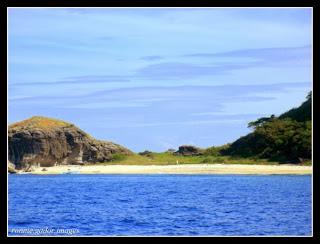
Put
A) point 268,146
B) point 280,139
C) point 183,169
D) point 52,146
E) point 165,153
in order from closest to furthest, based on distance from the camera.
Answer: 1. point 280,139
2. point 268,146
3. point 183,169
4. point 165,153
5. point 52,146

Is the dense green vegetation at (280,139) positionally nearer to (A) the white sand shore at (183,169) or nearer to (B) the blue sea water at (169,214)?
(A) the white sand shore at (183,169)

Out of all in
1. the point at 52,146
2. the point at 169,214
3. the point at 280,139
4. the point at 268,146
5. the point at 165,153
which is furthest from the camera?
the point at 52,146

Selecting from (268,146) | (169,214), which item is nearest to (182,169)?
(268,146)

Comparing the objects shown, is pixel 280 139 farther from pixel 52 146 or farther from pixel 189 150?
pixel 52 146

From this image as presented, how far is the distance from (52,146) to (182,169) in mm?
34370

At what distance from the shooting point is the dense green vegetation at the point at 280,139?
3942 inches

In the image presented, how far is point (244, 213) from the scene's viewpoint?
4144cm

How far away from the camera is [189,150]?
128m

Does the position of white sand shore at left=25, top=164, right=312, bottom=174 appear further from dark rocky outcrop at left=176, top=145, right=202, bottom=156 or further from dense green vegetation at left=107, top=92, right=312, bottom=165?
dark rocky outcrop at left=176, top=145, right=202, bottom=156

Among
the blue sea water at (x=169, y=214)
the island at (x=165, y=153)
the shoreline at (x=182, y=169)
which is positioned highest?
the island at (x=165, y=153)

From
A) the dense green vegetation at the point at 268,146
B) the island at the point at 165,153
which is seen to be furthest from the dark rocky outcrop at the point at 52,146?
the dense green vegetation at the point at 268,146

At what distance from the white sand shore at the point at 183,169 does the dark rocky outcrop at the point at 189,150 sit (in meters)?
11.4

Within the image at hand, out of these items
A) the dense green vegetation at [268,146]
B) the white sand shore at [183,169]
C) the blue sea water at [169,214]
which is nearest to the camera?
the blue sea water at [169,214]
